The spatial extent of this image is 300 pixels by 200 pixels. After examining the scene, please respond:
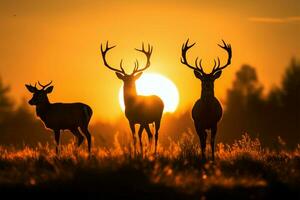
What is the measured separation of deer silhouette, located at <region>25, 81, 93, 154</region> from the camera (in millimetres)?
23250

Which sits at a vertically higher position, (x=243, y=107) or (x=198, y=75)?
(x=198, y=75)

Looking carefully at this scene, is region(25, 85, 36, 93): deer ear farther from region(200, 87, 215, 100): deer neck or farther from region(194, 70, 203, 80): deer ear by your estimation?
region(200, 87, 215, 100): deer neck

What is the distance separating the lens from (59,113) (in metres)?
23.2

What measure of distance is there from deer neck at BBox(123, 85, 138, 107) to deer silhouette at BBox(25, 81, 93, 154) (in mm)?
1363

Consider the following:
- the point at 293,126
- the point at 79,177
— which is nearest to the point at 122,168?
the point at 79,177

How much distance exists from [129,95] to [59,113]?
2.01m

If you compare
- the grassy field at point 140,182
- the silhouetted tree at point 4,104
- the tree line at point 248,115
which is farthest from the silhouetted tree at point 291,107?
the grassy field at point 140,182

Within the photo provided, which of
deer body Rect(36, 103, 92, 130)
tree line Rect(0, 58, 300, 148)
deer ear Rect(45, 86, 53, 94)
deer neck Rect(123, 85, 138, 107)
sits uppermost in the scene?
deer ear Rect(45, 86, 53, 94)

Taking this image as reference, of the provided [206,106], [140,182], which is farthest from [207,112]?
[140,182]

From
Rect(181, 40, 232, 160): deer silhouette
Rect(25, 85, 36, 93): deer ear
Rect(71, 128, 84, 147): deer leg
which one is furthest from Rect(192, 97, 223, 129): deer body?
Rect(25, 85, 36, 93): deer ear

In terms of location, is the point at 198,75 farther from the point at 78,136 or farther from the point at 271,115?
the point at 271,115

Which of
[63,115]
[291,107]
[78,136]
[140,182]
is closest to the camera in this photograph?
[140,182]

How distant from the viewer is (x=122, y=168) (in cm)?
1480

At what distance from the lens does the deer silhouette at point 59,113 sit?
915 inches
